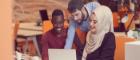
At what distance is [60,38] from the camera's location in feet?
8.72

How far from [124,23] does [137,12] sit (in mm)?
178

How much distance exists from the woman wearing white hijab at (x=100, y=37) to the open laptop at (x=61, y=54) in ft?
0.53

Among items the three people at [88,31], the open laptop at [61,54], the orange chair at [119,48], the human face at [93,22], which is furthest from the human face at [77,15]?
the orange chair at [119,48]

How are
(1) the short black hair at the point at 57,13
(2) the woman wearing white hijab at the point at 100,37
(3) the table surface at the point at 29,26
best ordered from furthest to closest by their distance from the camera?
(2) the woman wearing white hijab at the point at 100,37 < (1) the short black hair at the point at 57,13 < (3) the table surface at the point at 29,26

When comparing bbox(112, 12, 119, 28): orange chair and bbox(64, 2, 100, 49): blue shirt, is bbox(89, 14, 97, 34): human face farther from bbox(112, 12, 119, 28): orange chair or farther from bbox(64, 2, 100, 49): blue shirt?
bbox(112, 12, 119, 28): orange chair

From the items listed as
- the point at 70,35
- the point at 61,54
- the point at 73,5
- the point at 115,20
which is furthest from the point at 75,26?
the point at 115,20

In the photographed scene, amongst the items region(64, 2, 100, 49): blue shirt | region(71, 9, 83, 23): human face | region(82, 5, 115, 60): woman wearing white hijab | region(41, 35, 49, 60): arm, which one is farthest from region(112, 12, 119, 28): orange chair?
region(41, 35, 49, 60): arm

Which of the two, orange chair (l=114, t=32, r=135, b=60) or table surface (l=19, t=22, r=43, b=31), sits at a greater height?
table surface (l=19, t=22, r=43, b=31)

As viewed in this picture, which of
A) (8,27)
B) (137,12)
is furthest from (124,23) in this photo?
(8,27)

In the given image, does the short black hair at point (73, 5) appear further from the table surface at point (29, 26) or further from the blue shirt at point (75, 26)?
the table surface at point (29, 26)

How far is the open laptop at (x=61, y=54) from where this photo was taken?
2.66m

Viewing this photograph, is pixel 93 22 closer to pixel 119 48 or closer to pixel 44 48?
pixel 119 48

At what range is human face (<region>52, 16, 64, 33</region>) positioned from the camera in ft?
8.52

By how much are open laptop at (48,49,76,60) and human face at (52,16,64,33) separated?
0.21 m
